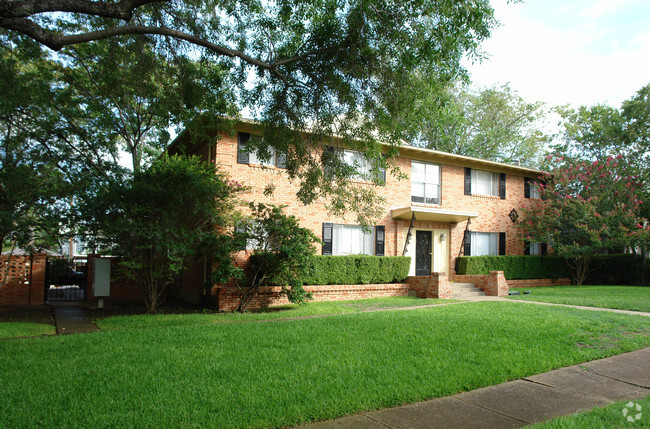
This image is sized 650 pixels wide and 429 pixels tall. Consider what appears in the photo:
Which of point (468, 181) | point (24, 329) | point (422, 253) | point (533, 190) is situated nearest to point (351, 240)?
point (422, 253)

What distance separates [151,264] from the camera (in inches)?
436

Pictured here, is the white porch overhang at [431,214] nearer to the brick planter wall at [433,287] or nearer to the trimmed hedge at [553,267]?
the trimmed hedge at [553,267]

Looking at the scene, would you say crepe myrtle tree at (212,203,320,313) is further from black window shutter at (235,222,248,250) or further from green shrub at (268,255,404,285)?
green shrub at (268,255,404,285)

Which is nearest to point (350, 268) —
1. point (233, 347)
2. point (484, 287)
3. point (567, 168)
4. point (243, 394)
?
point (484, 287)

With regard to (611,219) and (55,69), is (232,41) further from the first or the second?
(611,219)

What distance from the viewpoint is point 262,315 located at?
35.7 feet

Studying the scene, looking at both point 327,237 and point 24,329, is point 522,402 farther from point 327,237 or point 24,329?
point 327,237

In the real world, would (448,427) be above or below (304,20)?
below

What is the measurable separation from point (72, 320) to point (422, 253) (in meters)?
12.3

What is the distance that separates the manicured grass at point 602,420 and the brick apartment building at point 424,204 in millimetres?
10460

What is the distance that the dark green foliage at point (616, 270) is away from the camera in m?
20.6

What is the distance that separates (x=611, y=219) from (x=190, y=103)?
58.9ft

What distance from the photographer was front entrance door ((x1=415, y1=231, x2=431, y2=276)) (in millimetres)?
17391

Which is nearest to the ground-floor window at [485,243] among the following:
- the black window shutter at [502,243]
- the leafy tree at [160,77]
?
the black window shutter at [502,243]
